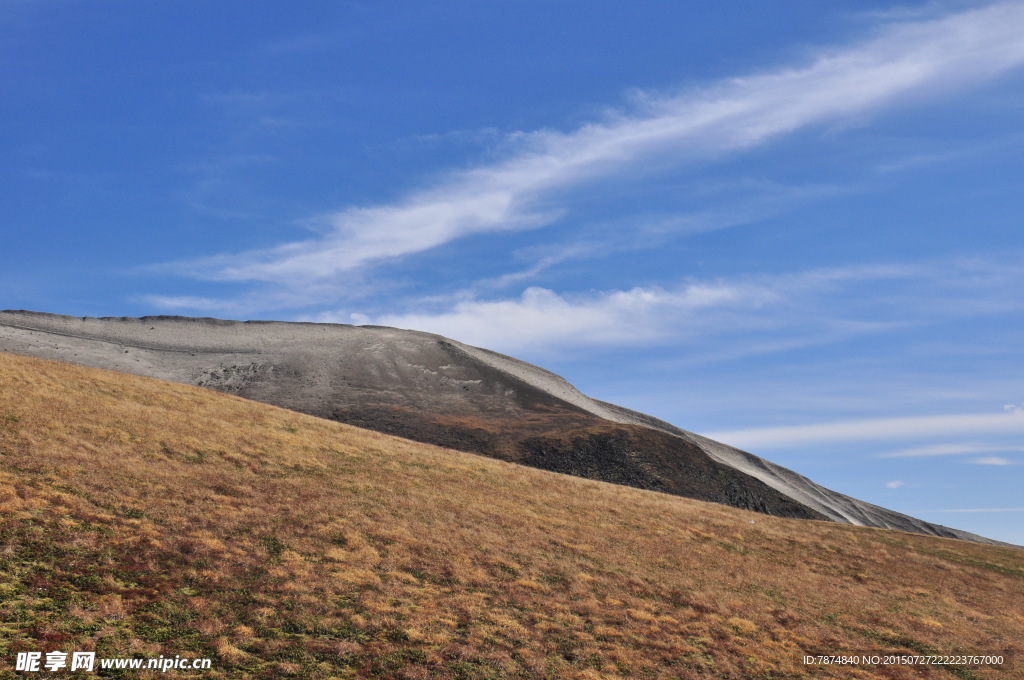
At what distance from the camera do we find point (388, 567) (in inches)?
992

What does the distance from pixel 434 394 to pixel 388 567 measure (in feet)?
256

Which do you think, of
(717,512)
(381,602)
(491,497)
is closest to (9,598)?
(381,602)

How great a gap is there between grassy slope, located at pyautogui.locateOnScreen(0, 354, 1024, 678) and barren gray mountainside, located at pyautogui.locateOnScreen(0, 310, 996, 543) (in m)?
33.7

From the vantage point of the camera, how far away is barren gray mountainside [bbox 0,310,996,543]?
79438mm

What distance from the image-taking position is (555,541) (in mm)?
32531

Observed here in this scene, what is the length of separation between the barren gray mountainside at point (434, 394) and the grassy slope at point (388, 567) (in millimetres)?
33745

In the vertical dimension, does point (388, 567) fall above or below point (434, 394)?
below

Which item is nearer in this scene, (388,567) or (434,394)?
(388,567)

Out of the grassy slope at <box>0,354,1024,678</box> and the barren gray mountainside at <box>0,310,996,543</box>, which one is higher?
the barren gray mountainside at <box>0,310,996,543</box>

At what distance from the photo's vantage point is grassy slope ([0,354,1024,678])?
62.1ft

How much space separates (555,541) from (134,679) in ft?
65.8

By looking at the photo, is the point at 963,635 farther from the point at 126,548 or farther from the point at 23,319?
the point at 23,319

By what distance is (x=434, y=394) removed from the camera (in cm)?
10294

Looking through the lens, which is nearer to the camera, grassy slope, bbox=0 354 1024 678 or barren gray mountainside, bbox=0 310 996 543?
grassy slope, bbox=0 354 1024 678
